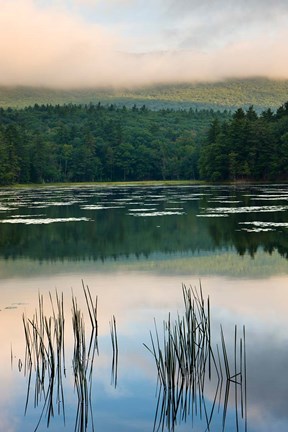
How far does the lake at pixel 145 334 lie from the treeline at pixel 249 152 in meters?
86.1

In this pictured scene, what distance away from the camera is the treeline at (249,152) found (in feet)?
397

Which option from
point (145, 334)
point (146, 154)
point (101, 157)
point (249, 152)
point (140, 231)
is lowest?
point (140, 231)

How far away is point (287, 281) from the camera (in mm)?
22562

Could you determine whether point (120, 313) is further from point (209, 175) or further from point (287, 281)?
→ point (209, 175)

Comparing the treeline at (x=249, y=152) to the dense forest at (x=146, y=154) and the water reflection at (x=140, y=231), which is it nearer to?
the dense forest at (x=146, y=154)

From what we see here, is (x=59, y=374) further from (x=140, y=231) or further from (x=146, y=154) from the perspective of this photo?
(x=146, y=154)

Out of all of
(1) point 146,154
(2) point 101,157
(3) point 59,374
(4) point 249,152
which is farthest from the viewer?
(1) point 146,154

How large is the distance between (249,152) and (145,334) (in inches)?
4285

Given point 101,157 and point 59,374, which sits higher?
point 101,157

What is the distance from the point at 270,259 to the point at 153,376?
1572 cm

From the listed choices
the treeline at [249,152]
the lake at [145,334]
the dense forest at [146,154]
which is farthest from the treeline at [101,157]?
the lake at [145,334]

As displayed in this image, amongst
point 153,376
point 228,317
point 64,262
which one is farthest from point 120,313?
point 64,262

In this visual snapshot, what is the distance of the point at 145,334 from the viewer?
16000 mm

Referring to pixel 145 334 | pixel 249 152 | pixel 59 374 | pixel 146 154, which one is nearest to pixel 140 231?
pixel 145 334
